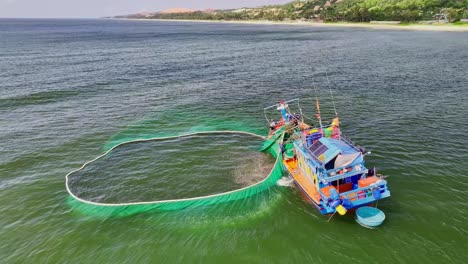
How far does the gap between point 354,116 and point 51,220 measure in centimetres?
3489

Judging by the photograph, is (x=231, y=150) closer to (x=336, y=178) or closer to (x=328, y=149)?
(x=328, y=149)

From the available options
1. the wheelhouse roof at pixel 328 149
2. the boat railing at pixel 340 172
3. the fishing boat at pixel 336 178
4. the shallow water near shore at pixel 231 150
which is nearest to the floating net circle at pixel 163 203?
the shallow water near shore at pixel 231 150

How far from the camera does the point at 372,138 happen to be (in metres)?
33.7

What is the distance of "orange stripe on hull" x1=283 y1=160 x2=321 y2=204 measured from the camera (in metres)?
22.5

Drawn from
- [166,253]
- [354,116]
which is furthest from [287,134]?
[166,253]

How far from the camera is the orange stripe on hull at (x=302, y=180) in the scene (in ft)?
73.8

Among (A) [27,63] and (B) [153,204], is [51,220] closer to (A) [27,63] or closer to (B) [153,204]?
(B) [153,204]

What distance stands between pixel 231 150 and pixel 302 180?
427 inches

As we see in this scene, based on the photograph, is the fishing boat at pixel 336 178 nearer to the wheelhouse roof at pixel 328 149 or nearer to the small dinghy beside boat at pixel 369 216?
the wheelhouse roof at pixel 328 149

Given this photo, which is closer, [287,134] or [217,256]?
[217,256]

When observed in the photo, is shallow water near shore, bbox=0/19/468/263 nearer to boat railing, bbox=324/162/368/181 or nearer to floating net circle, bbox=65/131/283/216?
floating net circle, bbox=65/131/283/216

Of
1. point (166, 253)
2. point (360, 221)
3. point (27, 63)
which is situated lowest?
point (166, 253)

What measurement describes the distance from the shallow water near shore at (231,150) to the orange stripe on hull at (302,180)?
1375 mm

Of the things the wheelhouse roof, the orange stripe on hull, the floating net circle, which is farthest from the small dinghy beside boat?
the floating net circle
